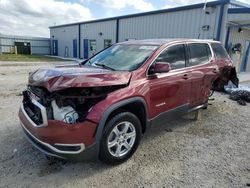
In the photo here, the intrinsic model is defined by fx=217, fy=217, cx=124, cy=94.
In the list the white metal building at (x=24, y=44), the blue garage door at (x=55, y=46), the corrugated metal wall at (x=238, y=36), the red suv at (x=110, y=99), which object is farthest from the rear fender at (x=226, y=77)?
the white metal building at (x=24, y=44)

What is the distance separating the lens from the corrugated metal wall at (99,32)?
20547 mm

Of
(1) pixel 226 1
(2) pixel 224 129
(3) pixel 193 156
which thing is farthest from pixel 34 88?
(1) pixel 226 1

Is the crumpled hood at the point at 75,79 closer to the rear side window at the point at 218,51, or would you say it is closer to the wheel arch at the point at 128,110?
the wheel arch at the point at 128,110

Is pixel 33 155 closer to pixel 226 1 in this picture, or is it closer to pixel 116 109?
pixel 116 109

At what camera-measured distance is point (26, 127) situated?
10.3 feet

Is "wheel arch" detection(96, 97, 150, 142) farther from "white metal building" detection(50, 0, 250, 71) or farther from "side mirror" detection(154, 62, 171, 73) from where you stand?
"white metal building" detection(50, 0, 250, 71)

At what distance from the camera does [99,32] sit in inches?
888

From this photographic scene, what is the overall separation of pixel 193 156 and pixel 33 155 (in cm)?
260

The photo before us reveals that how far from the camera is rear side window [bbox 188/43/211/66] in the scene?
4491 millimetres

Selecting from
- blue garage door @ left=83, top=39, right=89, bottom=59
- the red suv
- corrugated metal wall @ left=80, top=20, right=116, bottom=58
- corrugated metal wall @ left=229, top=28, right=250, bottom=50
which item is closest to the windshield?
the red suv

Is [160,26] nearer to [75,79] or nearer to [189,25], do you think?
[189,25]

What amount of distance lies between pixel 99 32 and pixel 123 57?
64.4ft

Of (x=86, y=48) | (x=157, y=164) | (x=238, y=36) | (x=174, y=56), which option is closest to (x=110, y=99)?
(x=157, y=164)

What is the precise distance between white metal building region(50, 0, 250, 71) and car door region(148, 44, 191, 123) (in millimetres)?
8133
